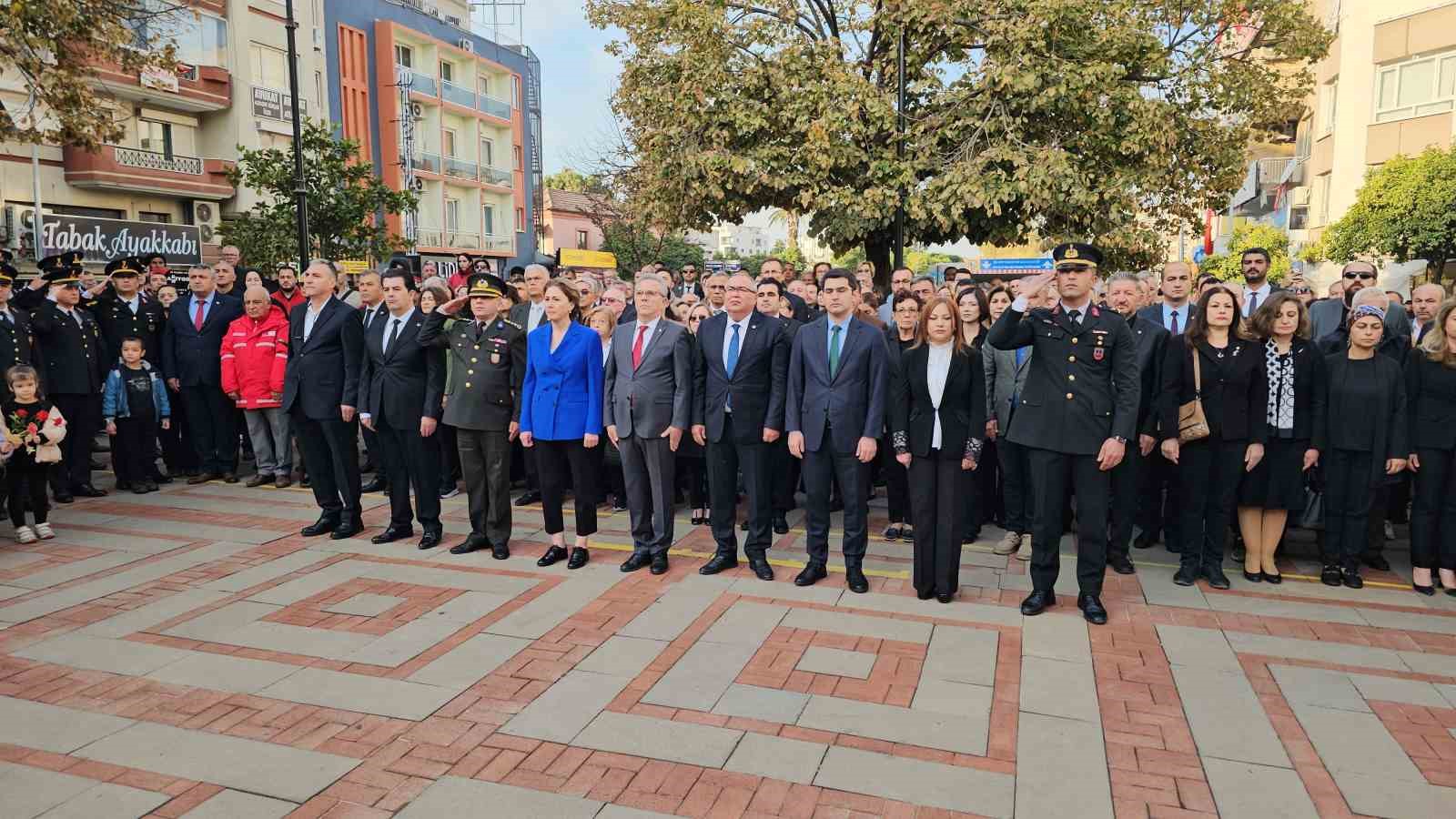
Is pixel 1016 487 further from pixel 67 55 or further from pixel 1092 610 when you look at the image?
pixel 67 55

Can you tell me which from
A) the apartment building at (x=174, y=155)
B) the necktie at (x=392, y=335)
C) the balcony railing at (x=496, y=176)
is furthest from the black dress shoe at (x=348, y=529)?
the balcony railing at (x=496, y=176)

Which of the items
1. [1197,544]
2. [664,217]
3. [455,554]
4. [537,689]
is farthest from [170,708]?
[664,217]

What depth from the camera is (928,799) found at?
12.1 ft

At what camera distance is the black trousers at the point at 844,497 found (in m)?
6.24

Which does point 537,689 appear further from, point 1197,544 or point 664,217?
point 664,217

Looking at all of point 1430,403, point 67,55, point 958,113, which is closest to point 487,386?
point 1430,403

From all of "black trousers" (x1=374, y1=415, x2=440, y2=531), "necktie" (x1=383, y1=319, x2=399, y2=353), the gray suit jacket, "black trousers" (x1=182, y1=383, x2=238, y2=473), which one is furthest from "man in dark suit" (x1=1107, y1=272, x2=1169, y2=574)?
"black trousers" (x1=182, y1=383, x2=238, y2=473)

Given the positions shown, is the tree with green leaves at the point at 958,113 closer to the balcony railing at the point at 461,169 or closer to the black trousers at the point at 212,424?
the black trousers at the point at 212,424

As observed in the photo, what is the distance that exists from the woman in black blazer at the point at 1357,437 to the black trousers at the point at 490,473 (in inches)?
222

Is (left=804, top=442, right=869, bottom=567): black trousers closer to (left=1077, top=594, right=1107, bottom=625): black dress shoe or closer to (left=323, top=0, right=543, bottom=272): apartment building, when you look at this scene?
(left=1077, top=594, right=1107, bottom=625): black dress shoe

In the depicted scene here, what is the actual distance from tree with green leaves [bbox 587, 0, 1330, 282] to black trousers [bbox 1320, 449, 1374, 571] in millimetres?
8011

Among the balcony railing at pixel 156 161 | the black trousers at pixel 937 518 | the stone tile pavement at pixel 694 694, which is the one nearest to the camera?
the stone tile pavement at pixel 694 694

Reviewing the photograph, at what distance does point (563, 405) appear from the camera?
266 inches

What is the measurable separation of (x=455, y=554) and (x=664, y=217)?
1037 centimetres
